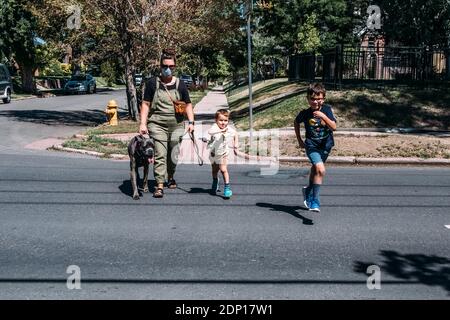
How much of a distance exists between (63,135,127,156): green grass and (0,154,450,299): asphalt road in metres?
3.02

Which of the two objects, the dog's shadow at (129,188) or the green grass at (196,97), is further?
the green grass at (196,97)

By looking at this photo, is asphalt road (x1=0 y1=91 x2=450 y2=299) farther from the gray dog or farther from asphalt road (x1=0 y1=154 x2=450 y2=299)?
the gray dog

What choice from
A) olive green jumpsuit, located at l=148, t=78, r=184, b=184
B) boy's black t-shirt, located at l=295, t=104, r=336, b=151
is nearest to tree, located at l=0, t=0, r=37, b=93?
olive green jumpsuit, located at l=148, t=78, r=184, b=184

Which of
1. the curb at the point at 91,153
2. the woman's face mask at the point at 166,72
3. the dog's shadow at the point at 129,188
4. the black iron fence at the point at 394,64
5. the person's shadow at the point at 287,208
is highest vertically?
the black iron fence at the point at 394,64

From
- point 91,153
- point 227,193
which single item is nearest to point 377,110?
point 91,153

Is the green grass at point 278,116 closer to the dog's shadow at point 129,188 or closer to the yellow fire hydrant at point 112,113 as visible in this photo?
the yellow fire hydrant at point 112,113

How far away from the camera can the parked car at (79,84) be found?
48.4 metres

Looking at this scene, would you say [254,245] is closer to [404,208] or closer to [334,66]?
[404,208]

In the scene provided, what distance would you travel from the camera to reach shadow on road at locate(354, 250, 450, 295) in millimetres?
5027

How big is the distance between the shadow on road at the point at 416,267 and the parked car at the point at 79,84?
149 feet

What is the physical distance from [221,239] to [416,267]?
78.4 inches

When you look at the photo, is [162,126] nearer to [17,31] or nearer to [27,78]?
[17,31]

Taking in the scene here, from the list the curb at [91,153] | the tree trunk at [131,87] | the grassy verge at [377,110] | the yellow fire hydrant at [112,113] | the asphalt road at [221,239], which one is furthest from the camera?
the tree trunk at [131,87]

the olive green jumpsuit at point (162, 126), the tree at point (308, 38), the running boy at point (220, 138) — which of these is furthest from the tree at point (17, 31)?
the running boy at point (220, 138)
